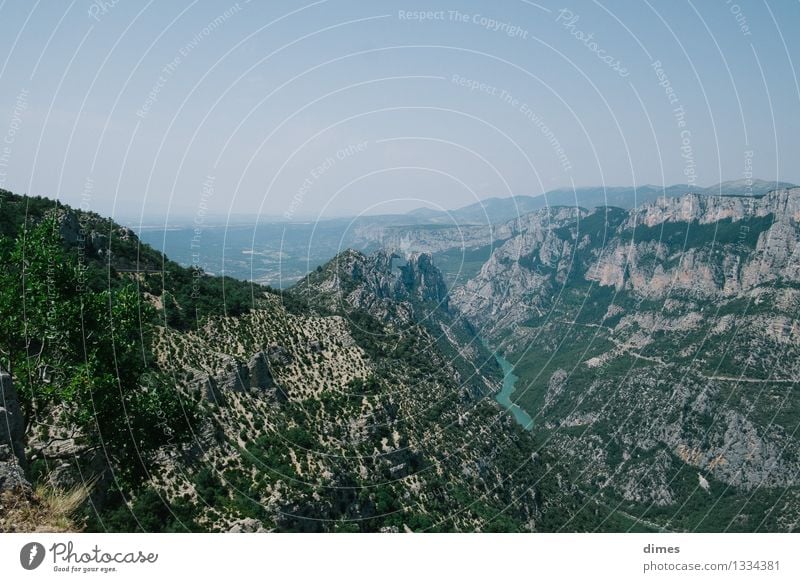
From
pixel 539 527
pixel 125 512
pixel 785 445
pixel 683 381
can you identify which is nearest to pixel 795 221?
pixel 683 381

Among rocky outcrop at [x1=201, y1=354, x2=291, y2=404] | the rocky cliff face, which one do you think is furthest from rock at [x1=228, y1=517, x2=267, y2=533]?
the rocky cliff face

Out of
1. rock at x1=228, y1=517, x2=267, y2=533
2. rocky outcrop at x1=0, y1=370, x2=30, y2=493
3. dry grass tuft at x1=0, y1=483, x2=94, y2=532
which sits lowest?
rock at x1=228, y1=517, x2=267, y2=533

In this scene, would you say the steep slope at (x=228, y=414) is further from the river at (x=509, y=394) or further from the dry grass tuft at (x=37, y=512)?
the river at (x=509, y=394)

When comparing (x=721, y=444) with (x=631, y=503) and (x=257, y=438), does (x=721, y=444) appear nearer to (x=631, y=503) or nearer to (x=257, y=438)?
(x=631, y=503)

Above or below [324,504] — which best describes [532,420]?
below

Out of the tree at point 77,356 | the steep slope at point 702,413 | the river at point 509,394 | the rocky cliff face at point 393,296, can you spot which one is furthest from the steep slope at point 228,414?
the river at point 509,394

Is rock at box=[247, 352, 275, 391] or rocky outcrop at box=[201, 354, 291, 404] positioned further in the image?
rock at box=[247, 352, 275, 391]
